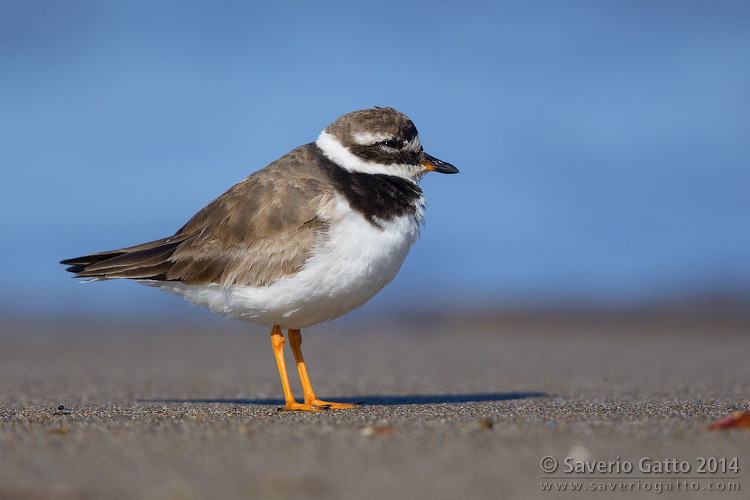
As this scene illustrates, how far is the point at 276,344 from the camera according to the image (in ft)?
20.7

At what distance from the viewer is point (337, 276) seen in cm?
558

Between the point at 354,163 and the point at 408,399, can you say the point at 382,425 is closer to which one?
the point at 408,399

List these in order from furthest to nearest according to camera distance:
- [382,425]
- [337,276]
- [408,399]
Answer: [408,399]
[337,276]
[382,425]

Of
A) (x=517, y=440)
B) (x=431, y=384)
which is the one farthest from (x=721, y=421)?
(x=431, y=384)

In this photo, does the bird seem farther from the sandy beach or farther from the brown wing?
the sandy beach

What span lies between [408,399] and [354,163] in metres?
2.10

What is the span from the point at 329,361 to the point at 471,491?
24.6 feet

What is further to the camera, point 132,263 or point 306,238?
point 132,263

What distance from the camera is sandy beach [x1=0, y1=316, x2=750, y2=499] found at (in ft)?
10.9

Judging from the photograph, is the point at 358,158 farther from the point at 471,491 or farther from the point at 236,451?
the point at 471,491

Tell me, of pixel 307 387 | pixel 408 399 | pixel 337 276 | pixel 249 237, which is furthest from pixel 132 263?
pixel 408 399

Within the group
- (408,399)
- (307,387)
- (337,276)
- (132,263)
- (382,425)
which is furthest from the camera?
(408,399)

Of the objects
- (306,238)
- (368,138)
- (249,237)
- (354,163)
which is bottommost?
(306,238)

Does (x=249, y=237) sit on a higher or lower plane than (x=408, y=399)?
higher
